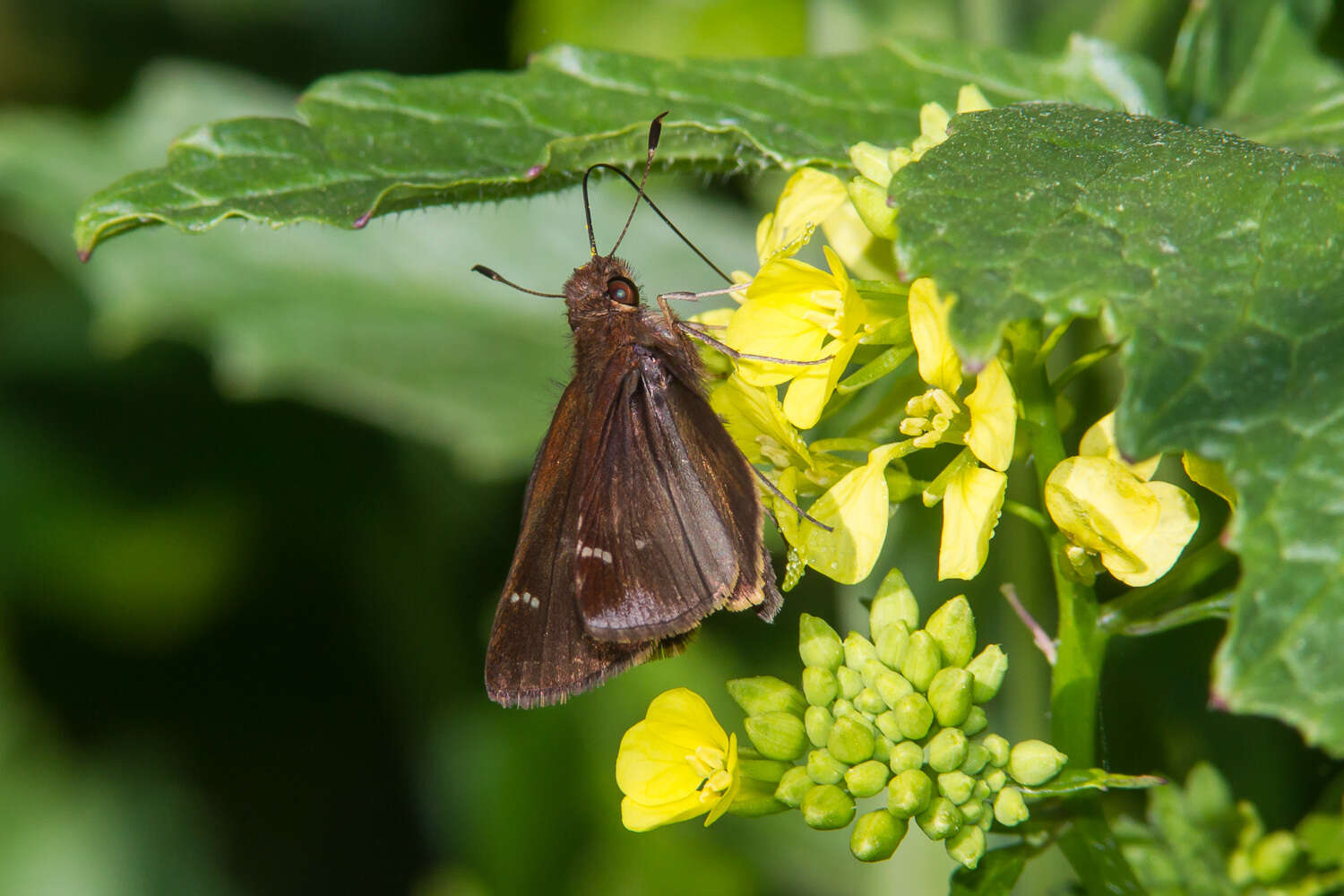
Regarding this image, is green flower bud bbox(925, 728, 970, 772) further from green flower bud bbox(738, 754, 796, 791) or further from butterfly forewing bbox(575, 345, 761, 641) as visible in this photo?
butterfly forewing bbox(575, 345, 761, 641)

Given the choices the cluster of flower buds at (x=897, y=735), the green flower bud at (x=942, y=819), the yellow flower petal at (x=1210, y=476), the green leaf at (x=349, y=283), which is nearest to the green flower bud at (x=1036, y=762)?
the cluster of flower buds at (x=897, y=735)

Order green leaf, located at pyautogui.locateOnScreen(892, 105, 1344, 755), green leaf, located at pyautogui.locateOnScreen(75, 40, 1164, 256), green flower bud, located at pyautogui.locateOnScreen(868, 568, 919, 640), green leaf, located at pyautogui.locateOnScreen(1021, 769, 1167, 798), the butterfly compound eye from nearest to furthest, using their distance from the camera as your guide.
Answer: green leaf, located at pyautogui.locateOnScreen(892, 105, 1344, 755) < green leaf, located at pyautogui.locateOnScreen(1021, 769, 1167, 798) < green flower bud, located at pyautogui.locateOnScreen(868, 568, 919, 640) < green leaf, located at pyautogui.locateOnScreen(75, 40, 1164, 256) < the butterfly compound eye

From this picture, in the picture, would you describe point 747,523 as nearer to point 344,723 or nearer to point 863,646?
point 863,646

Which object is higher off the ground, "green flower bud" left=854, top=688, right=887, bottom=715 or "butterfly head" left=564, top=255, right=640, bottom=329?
"butterfly head" left=564, top=255, right=640, bottom=329

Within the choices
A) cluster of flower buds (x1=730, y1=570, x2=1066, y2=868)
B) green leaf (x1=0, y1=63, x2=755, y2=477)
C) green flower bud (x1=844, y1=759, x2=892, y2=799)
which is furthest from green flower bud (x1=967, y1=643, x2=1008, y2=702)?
green leaf (x1=0, y1=63, x2=755, y2=477)

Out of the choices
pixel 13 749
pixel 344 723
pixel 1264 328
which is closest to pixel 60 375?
pixel 13 749
